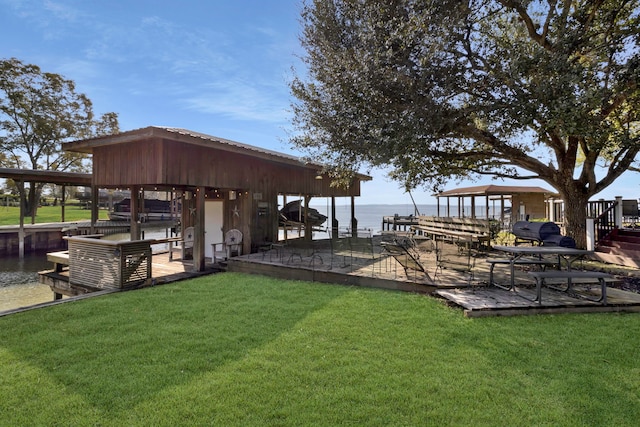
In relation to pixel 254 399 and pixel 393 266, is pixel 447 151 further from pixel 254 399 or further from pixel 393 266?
pixel 254 399

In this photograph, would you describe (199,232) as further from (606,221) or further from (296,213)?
(606,221)

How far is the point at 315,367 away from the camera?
10.5ft

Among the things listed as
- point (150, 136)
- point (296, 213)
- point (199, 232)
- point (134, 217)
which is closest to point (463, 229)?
point (296, 213)

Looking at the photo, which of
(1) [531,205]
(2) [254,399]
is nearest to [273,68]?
(2) [254,399]

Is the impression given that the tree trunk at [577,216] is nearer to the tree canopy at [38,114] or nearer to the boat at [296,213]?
the boat at [296,213]

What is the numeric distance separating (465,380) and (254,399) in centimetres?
193

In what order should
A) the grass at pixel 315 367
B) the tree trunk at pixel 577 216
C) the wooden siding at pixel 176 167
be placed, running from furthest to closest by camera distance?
the tree trunk at pixel 577 216 < the wooden siding at pixel 176 167 < the grass at pixel 315 367

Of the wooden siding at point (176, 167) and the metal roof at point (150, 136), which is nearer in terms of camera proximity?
the metal roof at point (150, 136)

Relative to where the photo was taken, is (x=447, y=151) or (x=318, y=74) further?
(x=447, y=151)

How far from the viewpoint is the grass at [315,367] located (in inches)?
98.3

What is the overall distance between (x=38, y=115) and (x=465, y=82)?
33.6 meters

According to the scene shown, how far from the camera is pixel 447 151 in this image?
10.2 meters

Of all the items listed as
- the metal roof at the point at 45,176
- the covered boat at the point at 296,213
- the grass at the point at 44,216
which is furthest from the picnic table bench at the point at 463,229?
the grass at the point at 44,216

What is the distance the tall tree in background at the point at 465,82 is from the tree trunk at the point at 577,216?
0.03m
